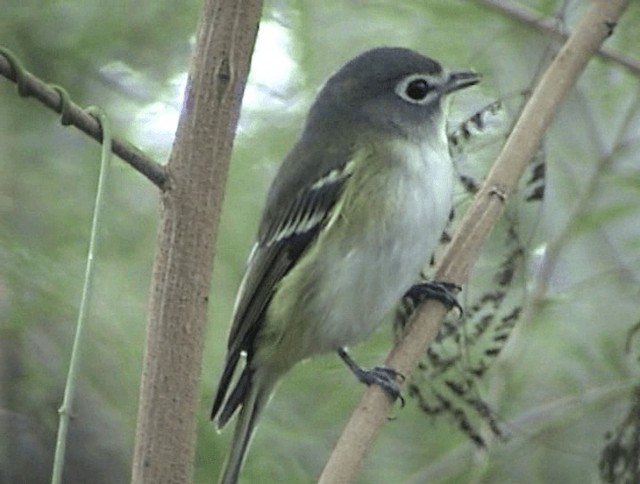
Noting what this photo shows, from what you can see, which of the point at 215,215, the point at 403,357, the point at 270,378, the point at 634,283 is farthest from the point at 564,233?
the point at 215,215

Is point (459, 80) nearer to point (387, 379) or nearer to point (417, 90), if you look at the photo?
point (417, 90)

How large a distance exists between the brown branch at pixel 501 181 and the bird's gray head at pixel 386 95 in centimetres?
33

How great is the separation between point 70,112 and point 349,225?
801mm

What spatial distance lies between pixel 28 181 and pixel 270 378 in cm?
56

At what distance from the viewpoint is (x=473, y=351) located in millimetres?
2184

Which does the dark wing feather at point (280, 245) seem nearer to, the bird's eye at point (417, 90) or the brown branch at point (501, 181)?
the bird's eye at point (417, 90)

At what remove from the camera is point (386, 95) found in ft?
7.52

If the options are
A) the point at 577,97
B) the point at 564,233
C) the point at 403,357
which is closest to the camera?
the point at 403,357

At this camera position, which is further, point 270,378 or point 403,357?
point 270,378

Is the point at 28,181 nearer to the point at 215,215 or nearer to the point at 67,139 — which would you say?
the point at 67,139

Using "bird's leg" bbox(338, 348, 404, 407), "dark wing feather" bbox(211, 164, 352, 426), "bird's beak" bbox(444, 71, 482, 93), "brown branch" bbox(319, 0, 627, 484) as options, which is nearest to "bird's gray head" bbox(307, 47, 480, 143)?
"bird's beak" bbox(444, 71, 482, 93)

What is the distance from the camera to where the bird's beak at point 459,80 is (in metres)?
2.15

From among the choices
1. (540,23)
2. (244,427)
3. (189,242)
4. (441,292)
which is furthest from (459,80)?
(189,242)

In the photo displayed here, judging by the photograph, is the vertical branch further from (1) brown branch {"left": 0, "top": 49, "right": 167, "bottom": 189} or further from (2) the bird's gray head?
(2) the bird's gray head
